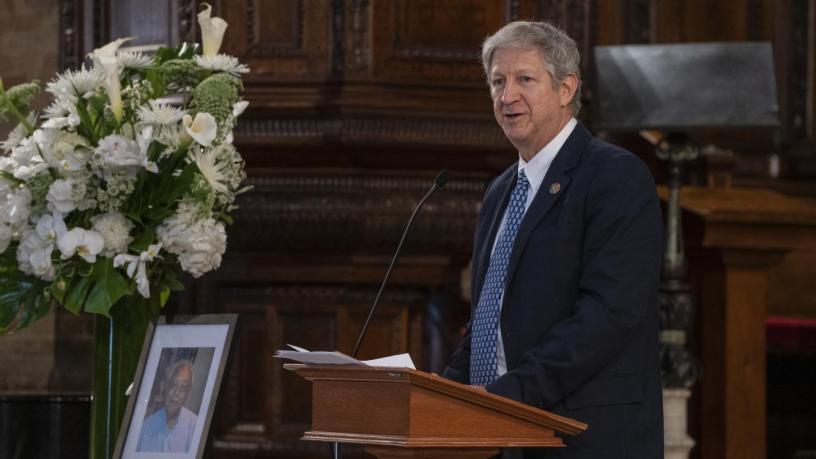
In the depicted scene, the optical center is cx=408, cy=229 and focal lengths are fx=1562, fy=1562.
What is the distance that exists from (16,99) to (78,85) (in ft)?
0.80

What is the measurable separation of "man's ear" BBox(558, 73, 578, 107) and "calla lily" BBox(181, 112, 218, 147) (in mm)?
755

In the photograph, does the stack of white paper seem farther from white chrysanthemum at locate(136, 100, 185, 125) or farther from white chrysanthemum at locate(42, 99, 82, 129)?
white chrysanthemum at locate(42, 99, 82, 129)

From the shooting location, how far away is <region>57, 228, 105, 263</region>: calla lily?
3.28 m

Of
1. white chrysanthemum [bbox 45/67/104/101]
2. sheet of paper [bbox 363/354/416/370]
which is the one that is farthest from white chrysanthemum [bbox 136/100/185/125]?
sheet of paper [bbox 363/354/416/370]

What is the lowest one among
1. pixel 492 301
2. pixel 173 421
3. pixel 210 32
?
pixel 173 421

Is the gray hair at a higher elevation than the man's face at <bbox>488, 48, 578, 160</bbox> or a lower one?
higher

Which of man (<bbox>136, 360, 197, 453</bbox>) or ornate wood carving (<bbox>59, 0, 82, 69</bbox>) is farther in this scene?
ornate wood carving (<bbox>59, 0, 82, 69</bbox>)

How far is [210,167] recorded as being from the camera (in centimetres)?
335

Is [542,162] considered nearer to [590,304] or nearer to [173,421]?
[590,304]

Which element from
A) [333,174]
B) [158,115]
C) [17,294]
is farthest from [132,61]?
[333,174]

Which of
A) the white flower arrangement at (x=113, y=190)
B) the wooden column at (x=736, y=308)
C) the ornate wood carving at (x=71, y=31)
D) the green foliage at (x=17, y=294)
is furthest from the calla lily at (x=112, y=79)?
the wooden column at (x=736, y=308)

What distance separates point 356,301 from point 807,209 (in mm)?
1811

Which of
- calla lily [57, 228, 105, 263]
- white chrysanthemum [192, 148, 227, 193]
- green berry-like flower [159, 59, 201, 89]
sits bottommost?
calla lily [57, 228, 105, 263]

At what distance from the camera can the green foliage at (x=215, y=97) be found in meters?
3.41
